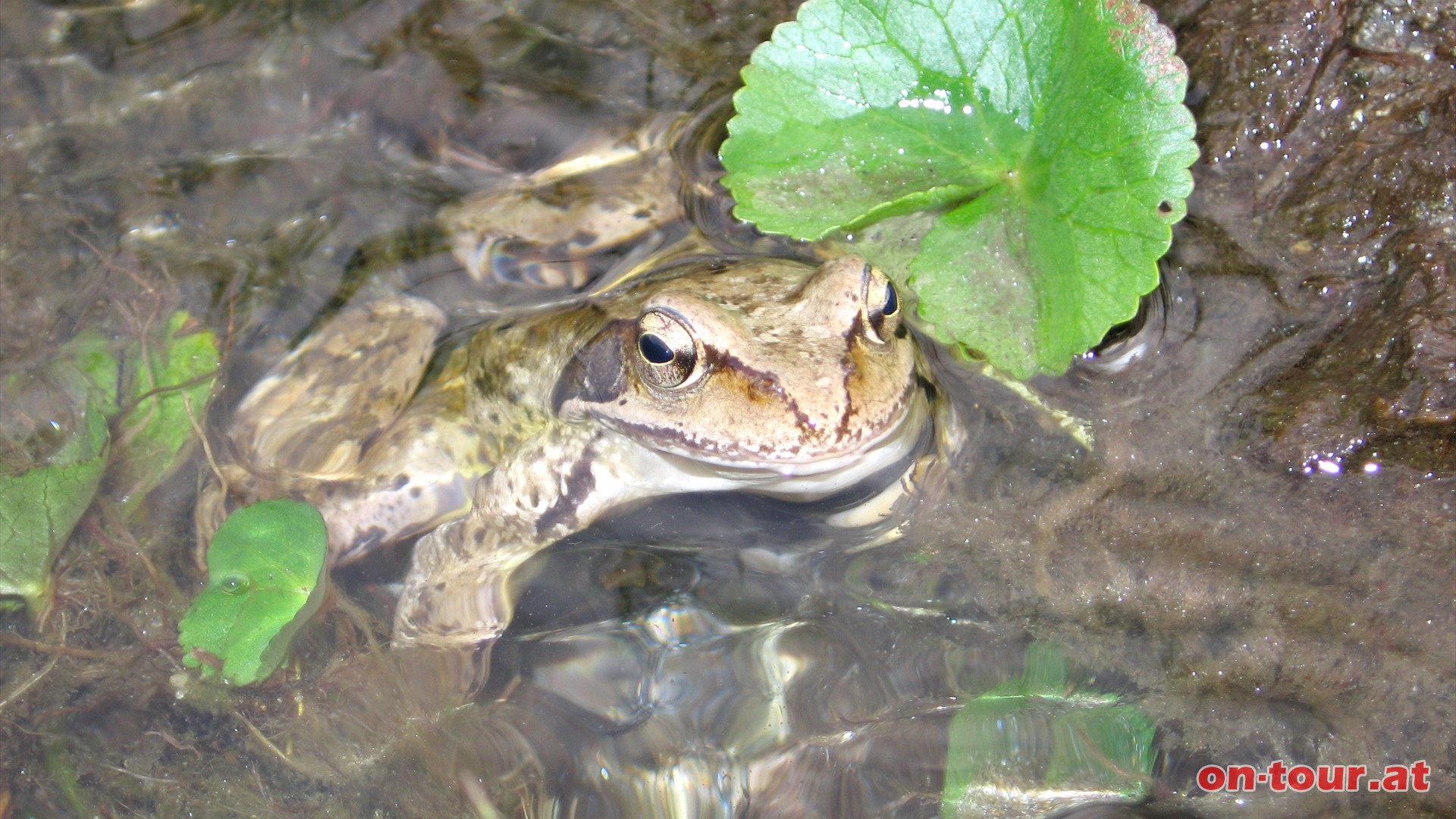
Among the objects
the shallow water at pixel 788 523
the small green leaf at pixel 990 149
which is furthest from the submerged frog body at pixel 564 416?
the small green leaf at pixel 990 149

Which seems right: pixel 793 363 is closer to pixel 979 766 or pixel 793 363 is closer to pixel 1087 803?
pixel 979 766

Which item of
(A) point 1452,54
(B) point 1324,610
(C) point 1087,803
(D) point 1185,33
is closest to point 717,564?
(C) point 1087,803

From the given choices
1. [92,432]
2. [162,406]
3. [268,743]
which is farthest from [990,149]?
[92,432]

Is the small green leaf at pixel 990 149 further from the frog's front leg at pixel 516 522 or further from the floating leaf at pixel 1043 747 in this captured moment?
the frog's front leg at pixel 516 522

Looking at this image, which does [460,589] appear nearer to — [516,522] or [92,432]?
[516,522]

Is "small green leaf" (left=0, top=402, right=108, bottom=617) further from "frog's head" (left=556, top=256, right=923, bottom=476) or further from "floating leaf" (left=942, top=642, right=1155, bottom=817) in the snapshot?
"floating leaf" (left=942, top=642, right=1155, bottom=817)

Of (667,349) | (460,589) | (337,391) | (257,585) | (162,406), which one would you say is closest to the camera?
(667,349)

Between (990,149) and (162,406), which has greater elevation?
(990,149)
